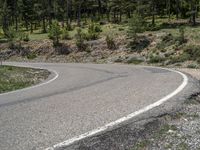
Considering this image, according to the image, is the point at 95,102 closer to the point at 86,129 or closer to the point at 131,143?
the point at 86,129

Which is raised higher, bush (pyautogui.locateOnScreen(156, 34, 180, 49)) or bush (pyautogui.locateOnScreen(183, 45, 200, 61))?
bush (pyautogui.locateOnScreen(156, 34, 180, 49))

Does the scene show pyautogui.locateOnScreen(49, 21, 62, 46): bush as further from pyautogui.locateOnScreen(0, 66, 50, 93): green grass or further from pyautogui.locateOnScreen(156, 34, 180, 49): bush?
pyautogui.locateOnScreen(0, 66, 50, 93): green grass

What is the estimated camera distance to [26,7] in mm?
79562

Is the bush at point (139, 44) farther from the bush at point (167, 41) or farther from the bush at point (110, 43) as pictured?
the bush at point (110, 43)

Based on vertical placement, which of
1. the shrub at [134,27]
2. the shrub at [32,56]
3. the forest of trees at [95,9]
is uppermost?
the forest of trees at [95,9]

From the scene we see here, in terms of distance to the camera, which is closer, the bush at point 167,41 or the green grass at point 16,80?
the green grass at point 16,80

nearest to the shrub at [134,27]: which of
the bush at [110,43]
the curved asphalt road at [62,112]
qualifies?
the bush at [110,43]

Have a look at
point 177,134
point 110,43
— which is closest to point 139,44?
point 110,43

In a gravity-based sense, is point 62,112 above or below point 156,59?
above

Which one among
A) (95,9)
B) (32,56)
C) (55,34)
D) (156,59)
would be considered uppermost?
(95,9)

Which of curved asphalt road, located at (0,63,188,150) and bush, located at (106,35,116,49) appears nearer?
curved asphalt road, located at (0,63,188,150)

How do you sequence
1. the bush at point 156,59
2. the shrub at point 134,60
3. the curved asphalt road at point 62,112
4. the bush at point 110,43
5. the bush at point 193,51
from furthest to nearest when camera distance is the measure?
the bush at point 110,43 → the shrub at point 134,60 → the bush at point 156,59 → the bush at point 193,51 → the curved asphalt road at point 62,112

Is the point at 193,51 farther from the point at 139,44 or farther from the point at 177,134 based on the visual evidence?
the point at 177,134

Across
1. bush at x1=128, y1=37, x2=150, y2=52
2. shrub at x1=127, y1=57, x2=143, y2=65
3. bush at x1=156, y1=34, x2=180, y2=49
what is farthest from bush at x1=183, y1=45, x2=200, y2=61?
bush at x1=128, y1=37, x2=150, y2=52
